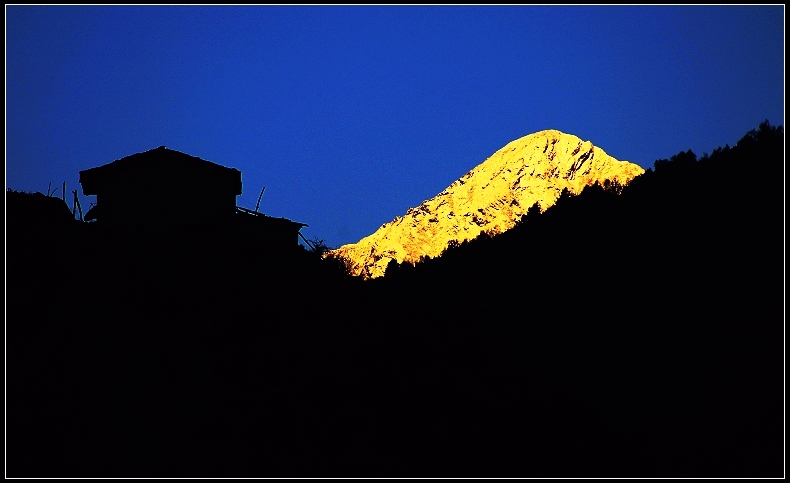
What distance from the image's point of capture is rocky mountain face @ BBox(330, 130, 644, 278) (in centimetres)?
11338

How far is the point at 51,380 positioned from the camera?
16.9 metres

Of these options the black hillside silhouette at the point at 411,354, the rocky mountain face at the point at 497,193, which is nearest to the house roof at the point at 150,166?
the black hillside silhouette at the point at 411,354

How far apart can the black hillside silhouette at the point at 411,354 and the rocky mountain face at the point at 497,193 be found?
66.9m

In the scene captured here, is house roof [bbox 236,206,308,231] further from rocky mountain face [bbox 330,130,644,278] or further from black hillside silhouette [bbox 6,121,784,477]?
rocky mountain face [bbox 330,130,644,278]

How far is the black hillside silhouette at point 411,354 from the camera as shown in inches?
666

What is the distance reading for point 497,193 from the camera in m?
137

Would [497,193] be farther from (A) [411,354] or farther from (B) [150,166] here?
(A) [411,354]

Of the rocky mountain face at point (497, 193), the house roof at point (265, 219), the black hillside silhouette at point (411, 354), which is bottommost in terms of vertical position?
the black hillside silhouette at point (411, 354)

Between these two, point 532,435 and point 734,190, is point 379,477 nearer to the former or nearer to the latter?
point 532,435

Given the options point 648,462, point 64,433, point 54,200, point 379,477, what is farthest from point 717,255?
point 54,200

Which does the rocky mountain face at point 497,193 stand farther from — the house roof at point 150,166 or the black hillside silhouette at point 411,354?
the black hillside silhouette at point 411,354

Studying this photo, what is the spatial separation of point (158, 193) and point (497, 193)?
111 metres

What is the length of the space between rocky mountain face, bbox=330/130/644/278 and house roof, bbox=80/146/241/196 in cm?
6495

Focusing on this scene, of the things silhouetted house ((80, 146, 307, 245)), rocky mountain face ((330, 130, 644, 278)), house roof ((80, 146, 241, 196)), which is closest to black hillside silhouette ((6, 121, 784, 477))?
silhouetted house ((80, 146, 307, 245))
